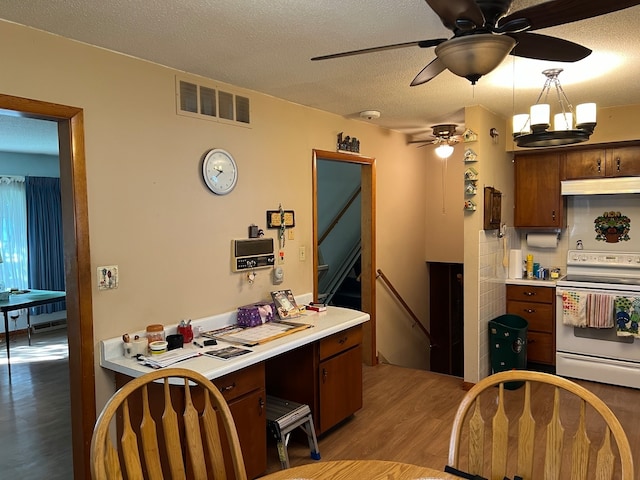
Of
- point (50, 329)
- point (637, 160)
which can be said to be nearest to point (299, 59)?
point (637, 160)

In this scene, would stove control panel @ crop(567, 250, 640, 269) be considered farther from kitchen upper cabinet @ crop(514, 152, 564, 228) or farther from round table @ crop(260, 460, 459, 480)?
round table @ crop(260, 460, 459, 480)

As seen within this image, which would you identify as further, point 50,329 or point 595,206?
point 50,329

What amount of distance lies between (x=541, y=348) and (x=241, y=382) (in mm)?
3215

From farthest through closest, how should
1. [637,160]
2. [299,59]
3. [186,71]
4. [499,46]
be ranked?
[637,160] → [186,71] → [299,59] → [499,46]

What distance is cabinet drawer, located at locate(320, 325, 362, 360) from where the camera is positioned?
3.14m

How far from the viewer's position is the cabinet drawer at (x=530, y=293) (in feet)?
14.7

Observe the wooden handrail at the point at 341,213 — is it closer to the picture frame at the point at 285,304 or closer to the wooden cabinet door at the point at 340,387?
the picture frame at the point at 285,304

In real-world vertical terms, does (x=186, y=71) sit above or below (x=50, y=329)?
above

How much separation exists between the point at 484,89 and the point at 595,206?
2107 mm

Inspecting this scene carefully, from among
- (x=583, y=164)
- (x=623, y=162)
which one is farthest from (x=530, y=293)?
(x=623, y=162)

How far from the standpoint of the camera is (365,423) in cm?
345

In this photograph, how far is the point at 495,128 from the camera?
4305mm

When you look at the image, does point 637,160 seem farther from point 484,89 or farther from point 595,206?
point 484,89

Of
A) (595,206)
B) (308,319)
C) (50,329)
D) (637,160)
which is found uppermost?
(637,160)
